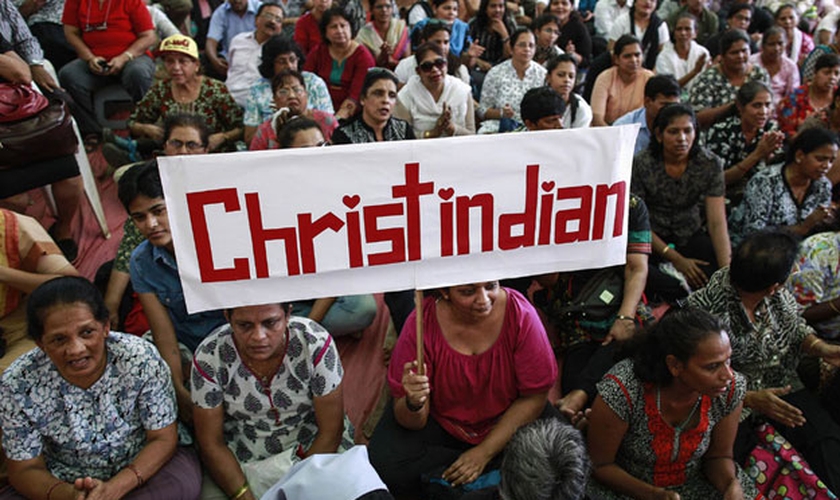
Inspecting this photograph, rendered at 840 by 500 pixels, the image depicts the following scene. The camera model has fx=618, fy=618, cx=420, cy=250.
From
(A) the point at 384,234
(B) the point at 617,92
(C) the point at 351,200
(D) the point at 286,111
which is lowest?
(B) the point at 617,92

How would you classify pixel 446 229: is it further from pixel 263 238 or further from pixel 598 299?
pixel 598 299

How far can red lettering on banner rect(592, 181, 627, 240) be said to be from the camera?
184cm

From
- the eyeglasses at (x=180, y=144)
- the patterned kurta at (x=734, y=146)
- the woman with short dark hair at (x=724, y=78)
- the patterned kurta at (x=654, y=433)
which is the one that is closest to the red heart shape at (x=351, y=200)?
the patterned kurta at (x=654, y=433)

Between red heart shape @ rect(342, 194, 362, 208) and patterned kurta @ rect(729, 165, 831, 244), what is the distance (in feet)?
10.1

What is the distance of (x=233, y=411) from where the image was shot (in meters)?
2.29

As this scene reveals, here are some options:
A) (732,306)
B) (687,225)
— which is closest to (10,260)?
(732,306)

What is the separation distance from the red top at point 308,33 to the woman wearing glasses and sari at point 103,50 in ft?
4.13

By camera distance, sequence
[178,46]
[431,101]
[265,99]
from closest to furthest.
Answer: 1. [178,46]
2. [265,99]
3. [431,101]

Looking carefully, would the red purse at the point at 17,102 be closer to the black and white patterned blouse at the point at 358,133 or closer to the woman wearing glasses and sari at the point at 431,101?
the black and white patterned blouse at the point at 358,133

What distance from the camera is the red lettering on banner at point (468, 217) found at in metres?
1.74

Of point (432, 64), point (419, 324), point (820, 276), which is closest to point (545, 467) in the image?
point (419, 324)

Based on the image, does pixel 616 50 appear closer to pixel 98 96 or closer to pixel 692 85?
pixel 692 85

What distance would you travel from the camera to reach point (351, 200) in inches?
66.2

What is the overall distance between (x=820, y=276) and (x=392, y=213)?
2.60 meters
